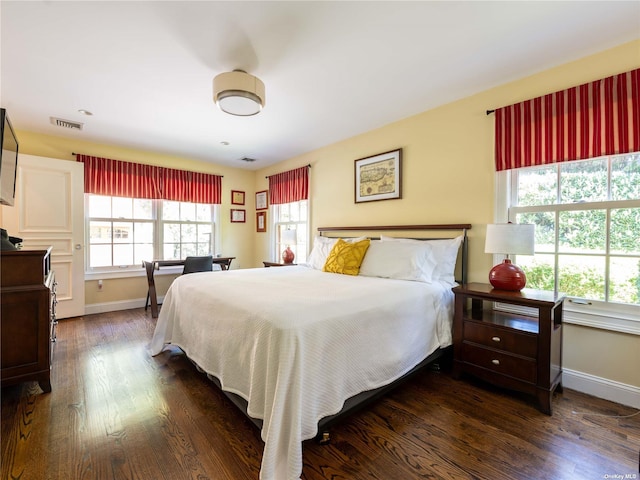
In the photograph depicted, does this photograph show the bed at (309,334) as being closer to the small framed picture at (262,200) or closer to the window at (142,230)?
the window at (142,230)

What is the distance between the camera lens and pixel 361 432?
159 centimetres

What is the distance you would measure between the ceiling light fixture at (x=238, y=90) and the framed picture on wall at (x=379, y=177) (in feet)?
5.27

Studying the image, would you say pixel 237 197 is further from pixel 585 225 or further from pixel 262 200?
pixel 585 225

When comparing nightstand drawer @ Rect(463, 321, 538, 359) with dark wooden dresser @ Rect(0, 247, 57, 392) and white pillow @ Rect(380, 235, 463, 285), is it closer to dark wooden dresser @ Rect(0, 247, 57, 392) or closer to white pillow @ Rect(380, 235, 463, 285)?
white pillow @ Rect(380, 235, 463, 285)

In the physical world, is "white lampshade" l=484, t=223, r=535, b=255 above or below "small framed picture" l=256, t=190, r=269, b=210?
below

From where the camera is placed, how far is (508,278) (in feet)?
6.68

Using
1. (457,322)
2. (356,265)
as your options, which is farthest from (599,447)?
(356,265)

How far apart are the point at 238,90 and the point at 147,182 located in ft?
9.73

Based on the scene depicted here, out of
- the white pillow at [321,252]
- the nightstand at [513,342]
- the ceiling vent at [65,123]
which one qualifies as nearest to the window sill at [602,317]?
the nightstand at [513,342]

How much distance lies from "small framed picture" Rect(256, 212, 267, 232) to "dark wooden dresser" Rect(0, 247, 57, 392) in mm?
3393

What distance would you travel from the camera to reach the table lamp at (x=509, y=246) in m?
1.91

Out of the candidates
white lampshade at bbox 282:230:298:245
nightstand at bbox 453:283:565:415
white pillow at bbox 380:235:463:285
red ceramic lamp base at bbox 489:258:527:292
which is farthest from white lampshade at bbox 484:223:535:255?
white lampshade at bbox 282:230:298:245

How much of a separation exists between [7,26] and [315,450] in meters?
3.02

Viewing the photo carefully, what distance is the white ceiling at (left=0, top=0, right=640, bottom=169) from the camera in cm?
159
